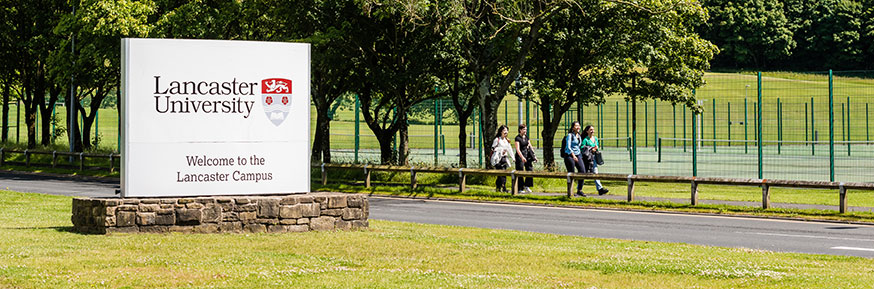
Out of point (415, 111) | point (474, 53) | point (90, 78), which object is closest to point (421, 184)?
point (474, 53)

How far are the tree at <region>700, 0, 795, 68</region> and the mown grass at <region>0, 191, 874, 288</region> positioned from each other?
9764 centimetres

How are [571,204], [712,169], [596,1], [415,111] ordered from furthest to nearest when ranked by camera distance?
Answer: 1. [712,169]
2. [415,111]
3. [596,1]
4. [571,204]

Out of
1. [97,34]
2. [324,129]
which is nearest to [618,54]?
[324,129]

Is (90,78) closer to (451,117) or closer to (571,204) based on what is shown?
(451,117)

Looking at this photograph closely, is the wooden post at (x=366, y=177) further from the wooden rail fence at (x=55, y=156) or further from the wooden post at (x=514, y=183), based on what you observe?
the wooden rail fence at (x=55, y=156)

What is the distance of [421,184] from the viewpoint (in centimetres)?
2834

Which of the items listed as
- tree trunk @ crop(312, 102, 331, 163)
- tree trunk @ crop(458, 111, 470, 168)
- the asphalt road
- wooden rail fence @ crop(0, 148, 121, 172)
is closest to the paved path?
the asphalt road

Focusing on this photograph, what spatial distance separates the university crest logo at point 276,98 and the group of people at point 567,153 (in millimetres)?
9706

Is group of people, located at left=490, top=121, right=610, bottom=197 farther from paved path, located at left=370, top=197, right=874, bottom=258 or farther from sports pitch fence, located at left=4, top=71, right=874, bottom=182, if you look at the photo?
paved path, located at left=370, top=197, right=874, bottom=258

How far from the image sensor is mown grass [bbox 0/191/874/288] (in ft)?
32.7

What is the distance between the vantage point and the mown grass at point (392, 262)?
32.7 feet

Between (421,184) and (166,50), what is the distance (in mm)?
13910

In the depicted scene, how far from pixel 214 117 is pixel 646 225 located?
764cm

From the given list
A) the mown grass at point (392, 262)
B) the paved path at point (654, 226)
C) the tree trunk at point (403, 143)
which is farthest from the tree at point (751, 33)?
the mown grass at point (392, 262)
